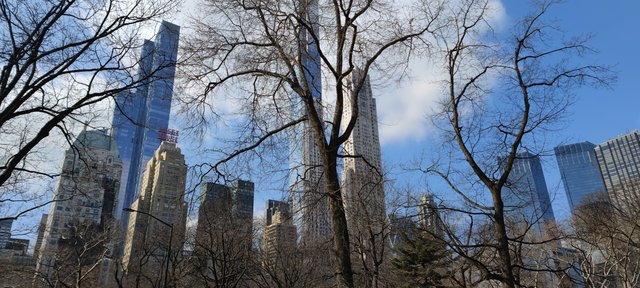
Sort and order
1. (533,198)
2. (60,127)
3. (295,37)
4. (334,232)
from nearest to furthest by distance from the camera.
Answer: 1. (334,232)
2. (295,37)
3. (60,127)
4. (533,198)

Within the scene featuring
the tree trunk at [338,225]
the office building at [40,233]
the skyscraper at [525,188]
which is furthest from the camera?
the office building at [40,233]

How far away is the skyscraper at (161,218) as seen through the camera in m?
12.0

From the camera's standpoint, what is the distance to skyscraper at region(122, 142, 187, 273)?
1197 cm

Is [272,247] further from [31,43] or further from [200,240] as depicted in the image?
[31,43]

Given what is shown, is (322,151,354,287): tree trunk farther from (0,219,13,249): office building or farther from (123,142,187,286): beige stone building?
(0,219,13,249): office building

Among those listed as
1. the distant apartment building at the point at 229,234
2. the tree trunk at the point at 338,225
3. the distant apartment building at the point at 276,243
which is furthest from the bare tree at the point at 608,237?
the distant apartment building at the point at 229,234

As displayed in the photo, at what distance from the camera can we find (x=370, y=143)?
428 inches

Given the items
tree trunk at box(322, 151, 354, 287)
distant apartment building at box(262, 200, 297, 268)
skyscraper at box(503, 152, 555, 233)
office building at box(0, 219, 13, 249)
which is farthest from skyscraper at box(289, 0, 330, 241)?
distant apartment building at box(262, 200, 297, 268)

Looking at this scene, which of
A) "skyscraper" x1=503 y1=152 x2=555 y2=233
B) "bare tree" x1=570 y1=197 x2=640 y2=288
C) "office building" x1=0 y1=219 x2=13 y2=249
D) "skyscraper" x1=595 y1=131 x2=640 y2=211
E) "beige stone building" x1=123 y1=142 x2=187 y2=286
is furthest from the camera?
"skyscraper" x1=595 y1=131 x2=640 y2=211

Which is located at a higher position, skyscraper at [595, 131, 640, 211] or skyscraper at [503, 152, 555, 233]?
skyscraper at [595, 131, 640, 211]

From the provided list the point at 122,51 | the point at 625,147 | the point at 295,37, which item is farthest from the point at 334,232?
the point at 625,147

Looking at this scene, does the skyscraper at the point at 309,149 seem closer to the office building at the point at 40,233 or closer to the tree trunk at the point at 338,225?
the tree trunk at the point at 338,225

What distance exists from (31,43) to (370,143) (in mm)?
A: 7126

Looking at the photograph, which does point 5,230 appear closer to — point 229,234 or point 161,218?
point 229,234
